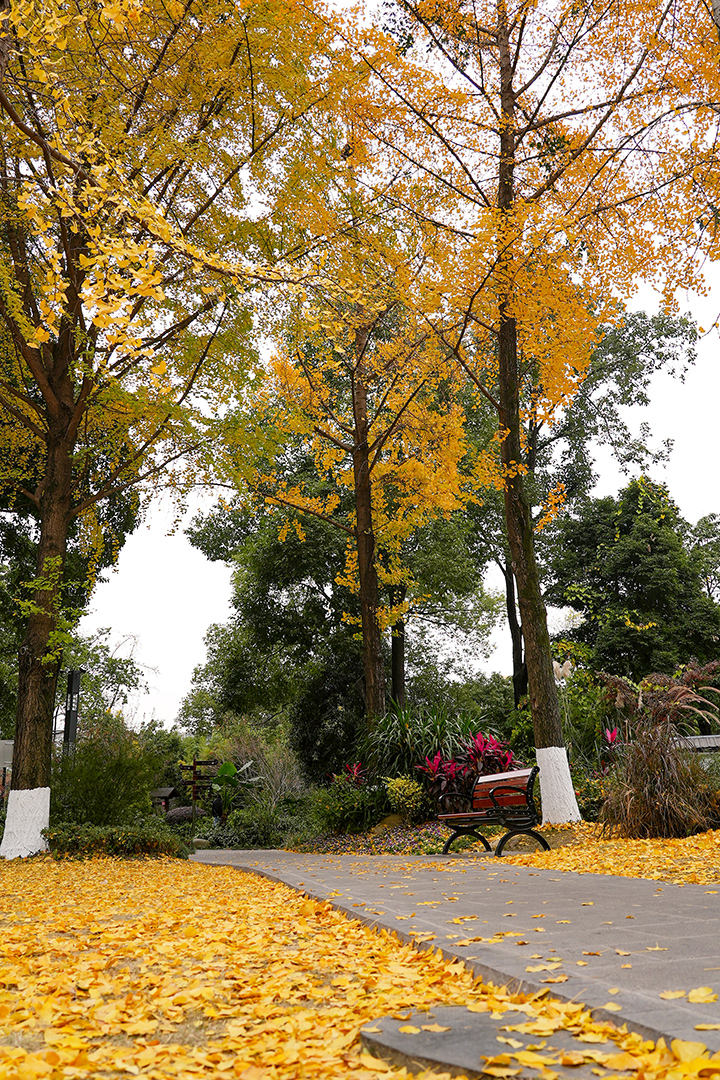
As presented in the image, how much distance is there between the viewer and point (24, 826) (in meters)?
9.41

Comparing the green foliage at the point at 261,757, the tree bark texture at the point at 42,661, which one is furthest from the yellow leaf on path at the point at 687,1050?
the green foliage at the point at 261,757

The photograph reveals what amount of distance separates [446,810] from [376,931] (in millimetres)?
6659

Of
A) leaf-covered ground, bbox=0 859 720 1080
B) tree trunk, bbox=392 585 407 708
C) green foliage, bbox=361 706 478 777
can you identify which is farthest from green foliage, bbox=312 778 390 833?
leaf-covered ground, bbox=0 859 720 1080

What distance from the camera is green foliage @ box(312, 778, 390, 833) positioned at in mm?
10773

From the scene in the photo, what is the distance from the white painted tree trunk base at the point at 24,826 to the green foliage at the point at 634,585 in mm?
12638

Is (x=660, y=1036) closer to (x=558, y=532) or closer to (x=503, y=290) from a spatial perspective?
(x=503, y=290)

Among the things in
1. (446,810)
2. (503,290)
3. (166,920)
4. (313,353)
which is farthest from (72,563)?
(166,920)

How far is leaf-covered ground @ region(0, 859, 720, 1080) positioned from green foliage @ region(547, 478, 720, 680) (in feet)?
49.9

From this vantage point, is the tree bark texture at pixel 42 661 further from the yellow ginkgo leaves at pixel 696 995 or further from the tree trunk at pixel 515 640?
the tree trunk at pixel 515 640

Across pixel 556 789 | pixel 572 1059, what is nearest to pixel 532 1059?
pixel 572 1059

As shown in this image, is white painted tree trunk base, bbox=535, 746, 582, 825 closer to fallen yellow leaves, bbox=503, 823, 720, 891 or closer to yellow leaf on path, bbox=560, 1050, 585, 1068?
fallen yellow leaves, bbox=503, 823, 720, 891

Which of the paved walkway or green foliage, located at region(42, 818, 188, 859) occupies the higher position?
the paved walkway

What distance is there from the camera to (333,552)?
1719cm

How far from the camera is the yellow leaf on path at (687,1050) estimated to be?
1.77 metres
